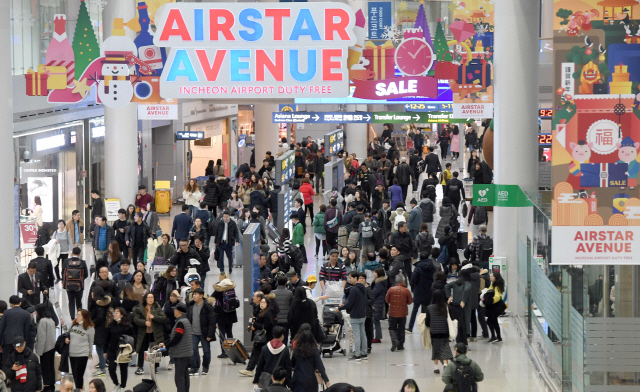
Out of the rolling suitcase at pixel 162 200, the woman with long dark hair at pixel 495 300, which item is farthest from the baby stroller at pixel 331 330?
the rolling suitcase at pixel 162 200

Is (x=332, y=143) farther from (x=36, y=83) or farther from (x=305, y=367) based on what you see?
(x=305, y=367)

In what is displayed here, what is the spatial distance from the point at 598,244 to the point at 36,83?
990 centimetres

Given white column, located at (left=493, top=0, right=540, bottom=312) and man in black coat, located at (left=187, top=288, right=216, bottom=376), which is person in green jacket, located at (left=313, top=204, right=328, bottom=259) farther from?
man in black coat, located at (left=187, top=288, right=216, bottom=376)

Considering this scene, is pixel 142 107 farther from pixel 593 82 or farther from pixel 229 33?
pixel 593 82

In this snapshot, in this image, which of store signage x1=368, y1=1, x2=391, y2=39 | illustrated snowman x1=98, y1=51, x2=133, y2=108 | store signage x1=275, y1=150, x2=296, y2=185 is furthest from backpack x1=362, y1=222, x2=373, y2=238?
store signage x1=275, y1=150, x2=296, y2=185

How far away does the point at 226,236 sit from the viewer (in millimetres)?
18969

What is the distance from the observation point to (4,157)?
13.8 m

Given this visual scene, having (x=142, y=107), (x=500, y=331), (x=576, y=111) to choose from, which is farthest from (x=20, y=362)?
(x=142, y=107)

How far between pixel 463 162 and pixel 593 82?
29222 mm

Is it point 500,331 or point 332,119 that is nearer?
point 500,331

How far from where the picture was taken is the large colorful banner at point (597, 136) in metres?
9.27

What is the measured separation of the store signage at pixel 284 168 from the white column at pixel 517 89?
10.4 m

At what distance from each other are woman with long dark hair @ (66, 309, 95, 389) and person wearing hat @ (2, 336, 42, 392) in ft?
2.29

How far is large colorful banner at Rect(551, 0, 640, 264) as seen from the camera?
30.4ft
